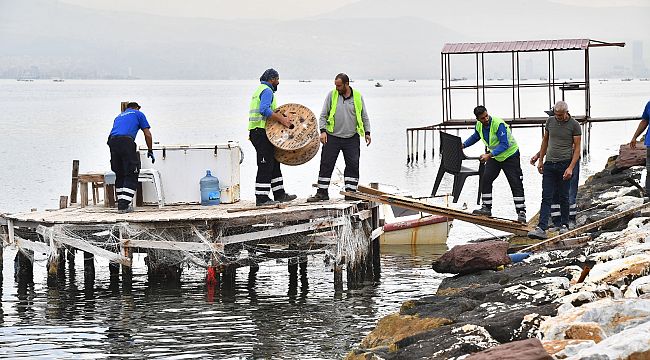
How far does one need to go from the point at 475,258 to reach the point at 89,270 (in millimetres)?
6719

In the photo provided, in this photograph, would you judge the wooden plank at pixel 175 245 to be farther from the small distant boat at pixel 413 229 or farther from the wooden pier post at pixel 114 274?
the small distant boat at pixel 413 229

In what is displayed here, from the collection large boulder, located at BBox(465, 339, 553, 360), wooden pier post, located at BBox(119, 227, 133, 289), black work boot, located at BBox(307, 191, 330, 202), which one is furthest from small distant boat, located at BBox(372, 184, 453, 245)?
large boulder, located at BBox(465, 339, 553, 360)

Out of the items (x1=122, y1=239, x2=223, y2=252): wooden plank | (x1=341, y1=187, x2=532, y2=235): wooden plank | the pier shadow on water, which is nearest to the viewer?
the pier shadow on water

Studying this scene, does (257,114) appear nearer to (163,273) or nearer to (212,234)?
(212,234)

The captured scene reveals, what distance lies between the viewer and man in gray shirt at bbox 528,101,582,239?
697 inches

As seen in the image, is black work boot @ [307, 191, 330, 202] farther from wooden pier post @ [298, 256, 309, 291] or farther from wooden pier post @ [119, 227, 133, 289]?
wooden pier post @ [119, 227, 133, 289]

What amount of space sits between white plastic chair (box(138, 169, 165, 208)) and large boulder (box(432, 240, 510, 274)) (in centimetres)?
487

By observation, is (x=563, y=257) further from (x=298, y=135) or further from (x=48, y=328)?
(x=48, y=328)

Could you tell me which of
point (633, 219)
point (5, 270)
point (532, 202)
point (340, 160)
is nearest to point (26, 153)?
point (340, 160)

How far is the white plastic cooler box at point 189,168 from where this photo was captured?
18984mm

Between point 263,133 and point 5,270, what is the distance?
258 inches

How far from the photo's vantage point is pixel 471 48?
48000mm

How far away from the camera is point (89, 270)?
19688 mm

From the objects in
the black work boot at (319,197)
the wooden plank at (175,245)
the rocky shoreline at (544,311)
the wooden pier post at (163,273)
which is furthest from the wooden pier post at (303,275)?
the rocky shoreline at (544,311)
